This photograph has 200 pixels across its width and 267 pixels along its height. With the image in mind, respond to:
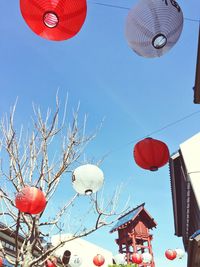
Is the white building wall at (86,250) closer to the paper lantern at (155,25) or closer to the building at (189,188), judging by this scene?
the building at (189,188)

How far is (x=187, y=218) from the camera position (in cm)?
1529

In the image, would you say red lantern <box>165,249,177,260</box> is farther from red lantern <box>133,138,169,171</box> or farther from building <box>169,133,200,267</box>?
red lantern <box>133,138,169,171</box>

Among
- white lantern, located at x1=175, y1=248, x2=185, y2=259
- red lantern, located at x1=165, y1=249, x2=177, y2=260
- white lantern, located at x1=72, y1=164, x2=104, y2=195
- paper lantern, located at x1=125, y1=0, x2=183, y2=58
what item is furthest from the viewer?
white lantern, located at x1=175, y1=248, x2=185, y2=259

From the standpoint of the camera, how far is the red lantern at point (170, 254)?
1479 centimetres

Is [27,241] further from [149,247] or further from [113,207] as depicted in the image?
[149,247]

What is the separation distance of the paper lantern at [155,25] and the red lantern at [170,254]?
1309 centimetres

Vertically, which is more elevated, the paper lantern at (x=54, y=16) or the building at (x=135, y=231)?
the building at (x=135, y=231)

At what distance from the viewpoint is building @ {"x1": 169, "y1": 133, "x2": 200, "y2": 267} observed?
952 centimetres

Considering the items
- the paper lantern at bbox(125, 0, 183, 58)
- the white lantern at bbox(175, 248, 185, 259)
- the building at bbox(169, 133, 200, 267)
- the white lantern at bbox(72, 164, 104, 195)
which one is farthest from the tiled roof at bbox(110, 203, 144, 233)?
the paper lantern at bbox(125, 0, 183, 58)

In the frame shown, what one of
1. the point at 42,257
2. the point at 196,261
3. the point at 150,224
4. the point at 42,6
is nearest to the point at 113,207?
the point at 42,257

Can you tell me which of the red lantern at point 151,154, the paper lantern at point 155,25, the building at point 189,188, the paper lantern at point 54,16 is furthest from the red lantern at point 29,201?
the building at point 189,188

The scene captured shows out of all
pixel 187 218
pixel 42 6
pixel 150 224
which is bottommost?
pixel 42 6

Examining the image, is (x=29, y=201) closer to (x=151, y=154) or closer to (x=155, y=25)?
(x=151, y=154)

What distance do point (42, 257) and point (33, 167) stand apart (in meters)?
2.74
